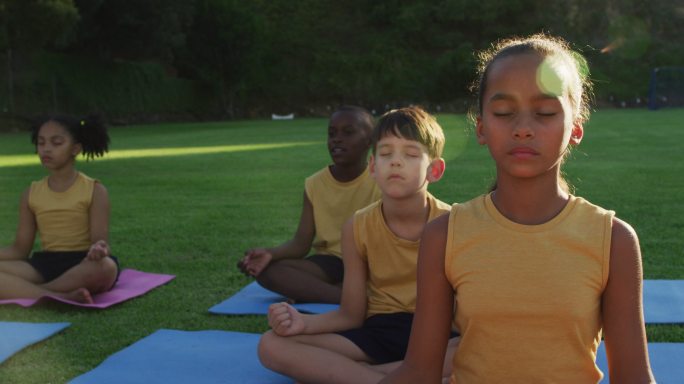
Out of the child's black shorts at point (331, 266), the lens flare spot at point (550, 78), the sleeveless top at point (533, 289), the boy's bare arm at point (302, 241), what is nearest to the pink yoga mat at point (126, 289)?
the boy's bare arm at point (302, 241)

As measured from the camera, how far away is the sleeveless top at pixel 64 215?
15.5ft

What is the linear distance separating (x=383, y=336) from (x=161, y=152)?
12.6 metres

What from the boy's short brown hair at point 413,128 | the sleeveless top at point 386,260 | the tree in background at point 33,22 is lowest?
the sleeveless top at point 386,260

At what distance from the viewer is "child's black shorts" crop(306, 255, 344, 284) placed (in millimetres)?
4375

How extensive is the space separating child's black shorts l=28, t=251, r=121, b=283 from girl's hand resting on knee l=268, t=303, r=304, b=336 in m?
1.88

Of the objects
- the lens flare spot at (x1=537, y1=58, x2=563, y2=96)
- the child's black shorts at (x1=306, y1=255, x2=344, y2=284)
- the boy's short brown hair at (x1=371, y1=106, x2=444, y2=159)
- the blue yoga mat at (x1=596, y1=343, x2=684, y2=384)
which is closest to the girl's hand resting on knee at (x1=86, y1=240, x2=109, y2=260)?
the child's black shorts at (x1=306, y1=255, x2=344, y2=284)

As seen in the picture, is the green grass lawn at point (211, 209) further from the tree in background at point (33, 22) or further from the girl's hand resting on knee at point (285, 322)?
the tree in background at point (33, 22)

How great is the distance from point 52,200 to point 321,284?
168 centimetres

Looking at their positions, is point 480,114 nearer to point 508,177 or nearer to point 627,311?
point 508,177

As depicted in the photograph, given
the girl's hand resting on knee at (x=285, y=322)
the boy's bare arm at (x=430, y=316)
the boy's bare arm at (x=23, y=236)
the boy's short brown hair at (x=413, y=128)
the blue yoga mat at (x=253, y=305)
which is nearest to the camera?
the boy's bare arm at (x=430, y=316)

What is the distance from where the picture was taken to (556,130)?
1893mm

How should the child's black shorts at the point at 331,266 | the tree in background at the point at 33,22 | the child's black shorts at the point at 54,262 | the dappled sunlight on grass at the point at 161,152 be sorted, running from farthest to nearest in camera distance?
1. the tree in background at the point at 33,22
2. the dappled sunlight on grass at the point at 161,152
3. the child's black shorts at the point at 54,262
4. the child's black shorts at the point at 331,266

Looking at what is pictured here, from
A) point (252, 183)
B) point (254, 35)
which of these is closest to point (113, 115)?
point (254, 35)

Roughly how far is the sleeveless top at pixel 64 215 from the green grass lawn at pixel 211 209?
0.52m
